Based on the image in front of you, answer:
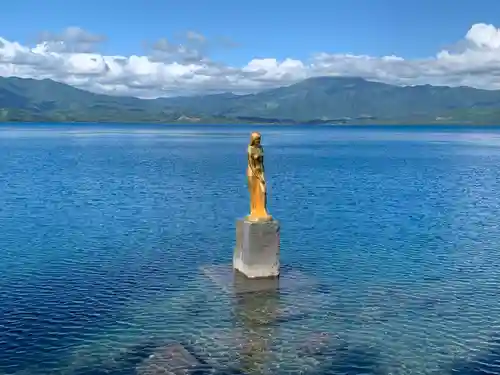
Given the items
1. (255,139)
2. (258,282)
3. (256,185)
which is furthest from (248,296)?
(255,139)

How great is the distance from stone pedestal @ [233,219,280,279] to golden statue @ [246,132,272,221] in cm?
49

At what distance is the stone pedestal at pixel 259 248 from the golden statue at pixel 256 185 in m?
0.49

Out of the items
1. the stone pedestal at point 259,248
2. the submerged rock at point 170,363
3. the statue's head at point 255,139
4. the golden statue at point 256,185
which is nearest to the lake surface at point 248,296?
the submerged rock at point 170,363

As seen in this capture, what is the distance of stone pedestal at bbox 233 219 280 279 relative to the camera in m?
30.9

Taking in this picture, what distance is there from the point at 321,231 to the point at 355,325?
65.0 ft

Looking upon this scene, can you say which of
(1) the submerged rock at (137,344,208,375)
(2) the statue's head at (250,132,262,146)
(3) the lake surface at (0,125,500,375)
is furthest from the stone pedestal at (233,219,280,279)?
(1) the submerged rock at (137,344,208,375)

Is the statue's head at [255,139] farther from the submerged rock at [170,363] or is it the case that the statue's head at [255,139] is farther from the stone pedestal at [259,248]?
the submerged rock at [170,363]

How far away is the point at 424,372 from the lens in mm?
21297

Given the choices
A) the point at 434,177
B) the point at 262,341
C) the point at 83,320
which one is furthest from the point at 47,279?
the point at 434,177

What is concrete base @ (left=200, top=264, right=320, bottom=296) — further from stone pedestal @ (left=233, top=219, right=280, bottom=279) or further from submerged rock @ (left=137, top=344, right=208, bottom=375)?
submerged rock @ (left=137, top=344, right=208, bottom=375)

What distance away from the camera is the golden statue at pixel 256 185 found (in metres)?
31.3

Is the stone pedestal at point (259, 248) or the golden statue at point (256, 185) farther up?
the golden statue at point (256, 185)

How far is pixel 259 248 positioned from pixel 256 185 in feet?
10.4

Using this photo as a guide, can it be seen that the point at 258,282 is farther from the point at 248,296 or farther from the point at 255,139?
the point at 255,139
